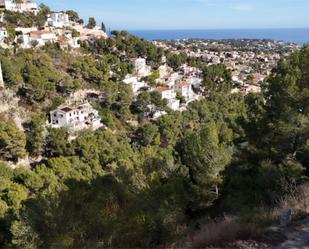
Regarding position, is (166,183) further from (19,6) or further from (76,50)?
(19,6)

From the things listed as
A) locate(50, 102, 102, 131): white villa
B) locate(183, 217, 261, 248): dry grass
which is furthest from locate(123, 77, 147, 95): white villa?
locate(183, 217, 261, 248): dry grass

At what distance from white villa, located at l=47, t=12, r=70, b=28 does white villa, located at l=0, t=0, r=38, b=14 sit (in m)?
2.85

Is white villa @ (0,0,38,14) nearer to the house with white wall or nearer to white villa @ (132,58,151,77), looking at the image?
the house with white wall

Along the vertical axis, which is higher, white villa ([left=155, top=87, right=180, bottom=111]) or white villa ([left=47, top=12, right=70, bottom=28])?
white villa ([left=47, top=12, right=70, bottom=28])

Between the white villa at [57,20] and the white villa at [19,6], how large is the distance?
2846 millimetres

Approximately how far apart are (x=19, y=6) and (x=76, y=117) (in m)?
33.5

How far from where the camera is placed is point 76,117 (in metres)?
27.8

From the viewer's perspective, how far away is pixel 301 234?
492cm

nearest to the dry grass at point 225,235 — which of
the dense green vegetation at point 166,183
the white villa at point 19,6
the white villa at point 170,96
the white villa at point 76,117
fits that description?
the dense green vegetation at point 166,183

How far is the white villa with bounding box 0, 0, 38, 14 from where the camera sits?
48.8m

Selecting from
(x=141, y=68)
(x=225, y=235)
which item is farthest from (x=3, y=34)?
(x=225, y=235)

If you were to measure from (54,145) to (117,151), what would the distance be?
17.1 ft

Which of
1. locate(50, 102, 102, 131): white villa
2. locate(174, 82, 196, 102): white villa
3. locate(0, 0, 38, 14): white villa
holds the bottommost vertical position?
locate(50, 102, 102, 131): white villa

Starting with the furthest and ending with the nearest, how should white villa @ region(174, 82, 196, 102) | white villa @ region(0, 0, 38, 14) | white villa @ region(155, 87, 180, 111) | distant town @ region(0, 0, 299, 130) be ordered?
1. white villa @ region(0, 0, 38, 14)
2. white villa @ region(174, 82, 196, 102)
3. white villa @ region(155, 87, 180, 111)
4. distant town @ region(0, 0, 299, 130)
